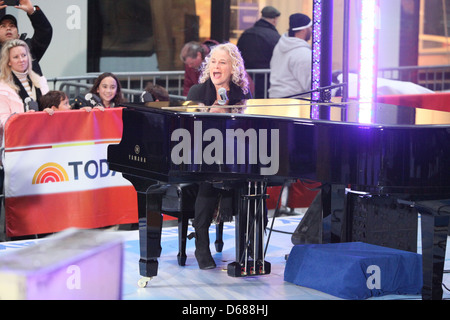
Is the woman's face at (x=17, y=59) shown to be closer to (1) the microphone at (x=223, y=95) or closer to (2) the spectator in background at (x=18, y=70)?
(2) the spectator in background at (x=18, y=70)

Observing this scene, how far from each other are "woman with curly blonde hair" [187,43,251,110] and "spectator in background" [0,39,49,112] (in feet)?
5.74

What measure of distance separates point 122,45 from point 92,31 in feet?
1.85

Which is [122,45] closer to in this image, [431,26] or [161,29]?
[161,29]

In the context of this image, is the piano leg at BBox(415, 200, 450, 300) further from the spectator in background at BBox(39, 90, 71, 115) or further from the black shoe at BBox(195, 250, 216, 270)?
the spectator in background at BBox(39, 90, 71, 115)

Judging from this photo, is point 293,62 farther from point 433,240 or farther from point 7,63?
point 433,240

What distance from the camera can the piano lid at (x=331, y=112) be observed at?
16.0ft

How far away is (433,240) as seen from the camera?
476 cm

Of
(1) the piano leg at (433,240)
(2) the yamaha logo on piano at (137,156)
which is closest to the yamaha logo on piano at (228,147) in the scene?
(2) the yamaha logo on piano at (137,156)

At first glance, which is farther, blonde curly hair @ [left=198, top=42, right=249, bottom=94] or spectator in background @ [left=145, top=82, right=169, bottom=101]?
spectator in background @ [left=145, top=82, right=169, bottom=101]

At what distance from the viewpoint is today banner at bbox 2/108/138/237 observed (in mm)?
6660

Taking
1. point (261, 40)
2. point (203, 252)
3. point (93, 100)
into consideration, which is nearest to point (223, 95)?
point (203, 252)

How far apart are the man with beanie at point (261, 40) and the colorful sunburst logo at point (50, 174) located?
397 cm

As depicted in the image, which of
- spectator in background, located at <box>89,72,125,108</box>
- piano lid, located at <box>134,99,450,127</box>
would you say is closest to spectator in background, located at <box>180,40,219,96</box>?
spectator in background, located at <box>89,72,125,108</box>

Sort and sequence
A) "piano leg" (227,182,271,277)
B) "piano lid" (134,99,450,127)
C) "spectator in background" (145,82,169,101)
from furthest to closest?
"spectator in background" (145,82,169,101) → "piano leg" (227,182,271,277) → "piano lid" (134,99,450,127)
